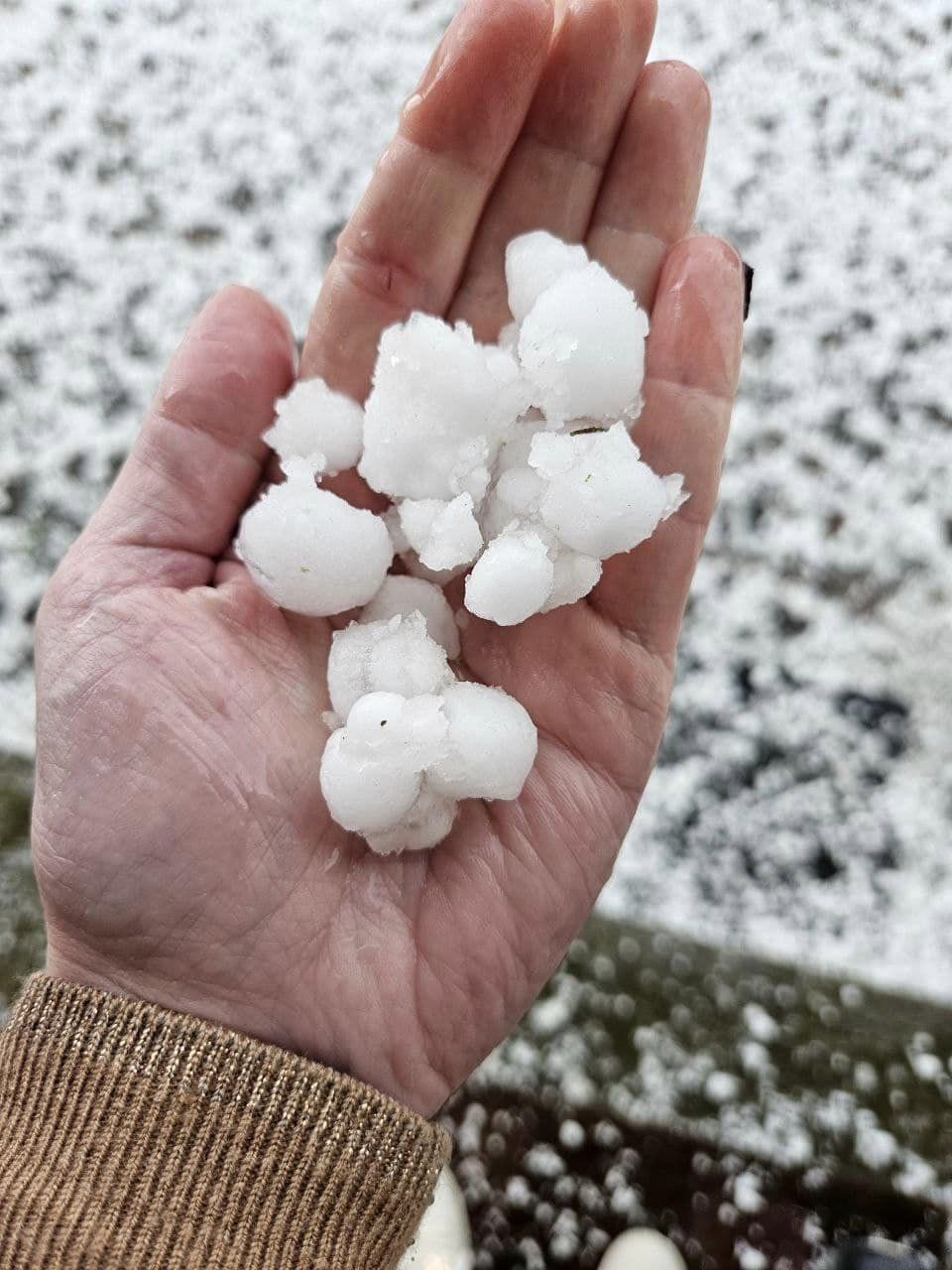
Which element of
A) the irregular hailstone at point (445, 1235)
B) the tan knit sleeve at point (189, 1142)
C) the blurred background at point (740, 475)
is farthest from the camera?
the blurred background at point (740, 475)

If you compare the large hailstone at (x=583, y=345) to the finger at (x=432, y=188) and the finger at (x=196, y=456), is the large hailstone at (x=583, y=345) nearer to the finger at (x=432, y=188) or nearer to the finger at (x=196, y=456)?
the finger at (x=432, y=188)

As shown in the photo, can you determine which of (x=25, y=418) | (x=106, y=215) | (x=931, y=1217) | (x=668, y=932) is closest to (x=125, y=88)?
(x=106, y=215)

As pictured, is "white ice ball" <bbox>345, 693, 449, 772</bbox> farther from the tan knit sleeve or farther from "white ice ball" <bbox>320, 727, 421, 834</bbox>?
the tan knit sleeve

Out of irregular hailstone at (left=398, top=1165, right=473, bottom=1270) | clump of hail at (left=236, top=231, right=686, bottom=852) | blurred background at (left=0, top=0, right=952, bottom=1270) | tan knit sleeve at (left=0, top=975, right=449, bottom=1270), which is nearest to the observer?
tan knit sleeve at (left=0, top=975, right=449, bottom=1270)

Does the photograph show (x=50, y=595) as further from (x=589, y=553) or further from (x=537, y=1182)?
(x=537, y=1182)

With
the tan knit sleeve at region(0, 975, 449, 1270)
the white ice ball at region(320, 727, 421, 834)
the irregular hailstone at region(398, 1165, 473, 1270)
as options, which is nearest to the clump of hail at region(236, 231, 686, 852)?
the white ice ball at region(320, 727, 421, 834)

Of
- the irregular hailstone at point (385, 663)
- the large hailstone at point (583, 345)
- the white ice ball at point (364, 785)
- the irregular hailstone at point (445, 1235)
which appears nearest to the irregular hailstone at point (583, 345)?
the large hailstone at point (583, 345)

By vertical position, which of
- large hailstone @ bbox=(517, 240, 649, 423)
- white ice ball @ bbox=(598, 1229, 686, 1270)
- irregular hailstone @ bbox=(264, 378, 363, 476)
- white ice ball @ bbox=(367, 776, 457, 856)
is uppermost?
large hailstone @ bbox=(517, 240, 649, 423)

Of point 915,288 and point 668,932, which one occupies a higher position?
point 915,288
